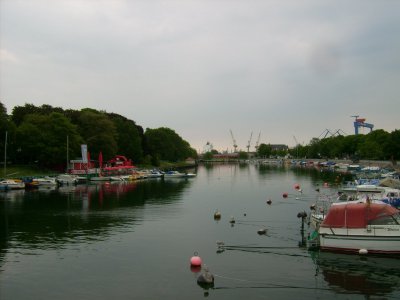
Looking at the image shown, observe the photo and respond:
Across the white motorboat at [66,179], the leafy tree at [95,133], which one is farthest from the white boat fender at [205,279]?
the leafy tree at [95,133]

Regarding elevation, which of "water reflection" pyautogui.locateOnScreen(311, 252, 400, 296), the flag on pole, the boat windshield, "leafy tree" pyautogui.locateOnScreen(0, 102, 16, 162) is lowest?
"water reflection" pyautogui.locateOnScreen(311, 252, 400, 296)

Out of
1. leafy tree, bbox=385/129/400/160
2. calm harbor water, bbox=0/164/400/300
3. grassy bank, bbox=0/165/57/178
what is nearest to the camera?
calm harbor water, bbox=0/164/400/300

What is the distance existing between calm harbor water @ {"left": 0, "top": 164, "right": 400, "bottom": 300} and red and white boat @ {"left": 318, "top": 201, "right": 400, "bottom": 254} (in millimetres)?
830

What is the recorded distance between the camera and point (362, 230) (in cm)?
3127

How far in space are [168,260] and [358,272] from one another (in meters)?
12.9

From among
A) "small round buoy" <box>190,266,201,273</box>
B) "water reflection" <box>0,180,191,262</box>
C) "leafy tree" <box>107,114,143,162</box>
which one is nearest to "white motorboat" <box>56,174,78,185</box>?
"water reflection" <box>0,180,191,262</box>

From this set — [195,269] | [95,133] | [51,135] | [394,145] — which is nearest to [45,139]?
[51,135]

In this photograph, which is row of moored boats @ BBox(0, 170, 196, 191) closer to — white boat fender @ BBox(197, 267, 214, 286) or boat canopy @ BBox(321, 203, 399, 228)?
white boat fender @ BBox(197, 267, 214, 286)

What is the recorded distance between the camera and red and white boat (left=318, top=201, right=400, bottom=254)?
1208 inches

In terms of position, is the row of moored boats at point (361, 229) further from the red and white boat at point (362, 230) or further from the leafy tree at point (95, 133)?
the leafy tree at point (95, 133)

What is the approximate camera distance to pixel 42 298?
23922 mm

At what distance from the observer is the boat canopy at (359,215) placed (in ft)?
103

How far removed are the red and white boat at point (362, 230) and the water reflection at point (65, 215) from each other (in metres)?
19.7

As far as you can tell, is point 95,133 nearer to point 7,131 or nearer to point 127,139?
point 127,139
